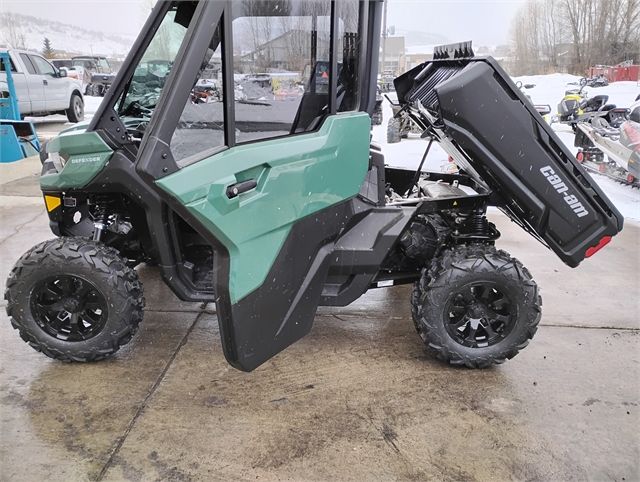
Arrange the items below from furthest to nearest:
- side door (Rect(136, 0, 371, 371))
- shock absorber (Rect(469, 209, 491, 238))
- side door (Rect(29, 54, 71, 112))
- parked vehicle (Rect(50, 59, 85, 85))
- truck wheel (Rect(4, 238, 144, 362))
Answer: parked vehicle (Rect(50, 59, 85, 85)) < side door (Rect(29, 54, 71, 112)) < shock absorber (Rect(469, 209, 491, 238)) < truck wheel (Rect(4, 238, 144, 362)) < side door (Rect(136, 0, 371, 371))

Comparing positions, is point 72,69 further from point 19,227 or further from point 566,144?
point 566,144

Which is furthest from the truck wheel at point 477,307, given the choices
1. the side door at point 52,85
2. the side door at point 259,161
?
the side door at point 52,85

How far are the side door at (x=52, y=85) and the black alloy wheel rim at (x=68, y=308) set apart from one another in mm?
13229

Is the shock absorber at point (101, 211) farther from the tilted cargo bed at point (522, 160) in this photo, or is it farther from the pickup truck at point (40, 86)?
the pickup truck at point (40, 86)

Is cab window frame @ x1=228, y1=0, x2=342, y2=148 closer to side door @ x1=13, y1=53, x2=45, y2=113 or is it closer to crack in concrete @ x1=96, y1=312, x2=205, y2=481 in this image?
crack in concrete @ x1=96, y1=312, x2=205, y2=481

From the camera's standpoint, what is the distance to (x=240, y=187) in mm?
2449

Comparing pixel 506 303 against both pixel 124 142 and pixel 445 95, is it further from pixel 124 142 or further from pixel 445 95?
pixel 124 142

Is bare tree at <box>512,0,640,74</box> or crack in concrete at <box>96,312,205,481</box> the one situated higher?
bare tree at <box>512,0,640,74</box>

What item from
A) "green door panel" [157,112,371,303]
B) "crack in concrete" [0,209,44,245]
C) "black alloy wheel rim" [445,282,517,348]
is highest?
"green door panel" [157,112,371,303]

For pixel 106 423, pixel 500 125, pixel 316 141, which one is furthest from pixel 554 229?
pixel 106 423

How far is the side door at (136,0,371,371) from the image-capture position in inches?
91.3

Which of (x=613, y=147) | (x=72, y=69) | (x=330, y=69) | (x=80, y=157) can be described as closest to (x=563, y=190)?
(x=330, y=69)

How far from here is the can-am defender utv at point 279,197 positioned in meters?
2.43

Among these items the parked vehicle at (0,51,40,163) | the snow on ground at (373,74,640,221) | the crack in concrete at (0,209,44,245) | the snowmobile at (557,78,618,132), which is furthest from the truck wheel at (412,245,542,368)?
the parked vehicle at (0,51,40,163)
